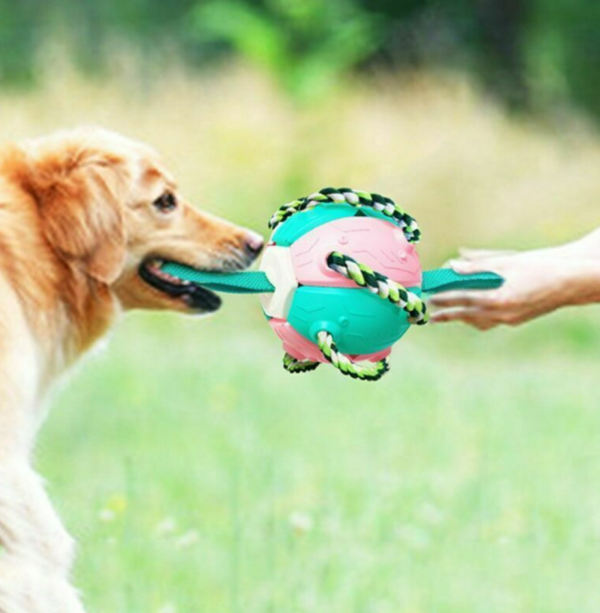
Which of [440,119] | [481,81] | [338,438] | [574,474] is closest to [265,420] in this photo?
[338,438]

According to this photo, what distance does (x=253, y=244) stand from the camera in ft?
15.3

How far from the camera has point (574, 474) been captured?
245 inches

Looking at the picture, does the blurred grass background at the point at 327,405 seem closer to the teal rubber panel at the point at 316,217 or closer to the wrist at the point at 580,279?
the teal rubber panel at the point at 316,217

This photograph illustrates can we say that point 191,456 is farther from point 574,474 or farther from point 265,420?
point 574,474

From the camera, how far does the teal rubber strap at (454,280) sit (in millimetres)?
4027

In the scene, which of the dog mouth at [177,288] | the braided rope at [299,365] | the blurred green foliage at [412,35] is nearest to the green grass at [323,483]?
the dog mouth at [177,288]

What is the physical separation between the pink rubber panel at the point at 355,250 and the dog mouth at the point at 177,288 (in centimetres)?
74

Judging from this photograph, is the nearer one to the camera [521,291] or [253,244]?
[521,291]

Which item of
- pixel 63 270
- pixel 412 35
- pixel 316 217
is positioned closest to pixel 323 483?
pixel 63 270

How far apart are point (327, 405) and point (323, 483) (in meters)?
1.66

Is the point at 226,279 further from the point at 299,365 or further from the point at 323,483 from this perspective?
the point at 323,483

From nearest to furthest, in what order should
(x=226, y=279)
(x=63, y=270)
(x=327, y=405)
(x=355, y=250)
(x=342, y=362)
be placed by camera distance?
(x=342, y=362), (x=355, y=250), (x=226, y=279), (x=63, y=270), (x=327, y=405)

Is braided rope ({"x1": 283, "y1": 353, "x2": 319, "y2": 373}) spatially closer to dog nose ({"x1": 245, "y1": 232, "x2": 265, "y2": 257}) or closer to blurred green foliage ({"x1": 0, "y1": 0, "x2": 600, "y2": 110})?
dog nose ({"x1": 245, "y1": 232, "x2": 265, "y2": 257})

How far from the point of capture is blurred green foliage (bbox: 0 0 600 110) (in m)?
18.9
